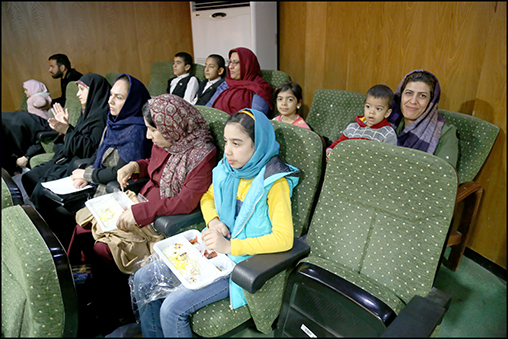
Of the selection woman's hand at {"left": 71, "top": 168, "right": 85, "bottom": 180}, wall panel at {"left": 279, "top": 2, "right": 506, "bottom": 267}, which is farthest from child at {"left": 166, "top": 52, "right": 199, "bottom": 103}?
woman's hand at {"left": 71, "top": 168, "right": 85, "bottom": 180}

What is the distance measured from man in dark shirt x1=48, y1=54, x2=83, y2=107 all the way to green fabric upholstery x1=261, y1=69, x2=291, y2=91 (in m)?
1.78

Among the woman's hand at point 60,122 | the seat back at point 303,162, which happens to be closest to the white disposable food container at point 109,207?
the seat back at point 303,162

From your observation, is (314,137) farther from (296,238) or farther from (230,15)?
(230,15)

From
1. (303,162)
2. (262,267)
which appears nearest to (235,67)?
(303,162)

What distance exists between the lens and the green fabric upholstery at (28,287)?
0.70m

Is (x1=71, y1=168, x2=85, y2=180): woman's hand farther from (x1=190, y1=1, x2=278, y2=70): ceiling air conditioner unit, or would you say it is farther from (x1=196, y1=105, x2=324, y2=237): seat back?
(x1=190, y1=1, x2=278, y2=70): ceiling air conditioner unit

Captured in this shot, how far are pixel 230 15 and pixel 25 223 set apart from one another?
3234 mm

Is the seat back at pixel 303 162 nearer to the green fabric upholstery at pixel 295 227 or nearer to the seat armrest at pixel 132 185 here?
the green fabric upholstery at pixel 295 227

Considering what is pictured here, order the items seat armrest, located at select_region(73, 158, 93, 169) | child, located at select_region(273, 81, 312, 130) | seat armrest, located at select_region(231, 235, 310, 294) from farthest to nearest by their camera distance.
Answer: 1. child, located at select_region(273, 81, 312, 130)
2. seat armrest, located at select_region(73, 158, 93, 169)
3. seat armrest, located at select_region(231, 235, 310, 294)

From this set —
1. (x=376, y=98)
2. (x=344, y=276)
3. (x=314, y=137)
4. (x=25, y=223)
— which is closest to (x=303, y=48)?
(x=376, y=98)

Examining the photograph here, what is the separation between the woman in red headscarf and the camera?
2689 millimetres

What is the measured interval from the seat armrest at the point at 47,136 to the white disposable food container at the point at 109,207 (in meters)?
1.51

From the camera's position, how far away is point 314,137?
127cm

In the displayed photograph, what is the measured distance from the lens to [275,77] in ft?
9.27
